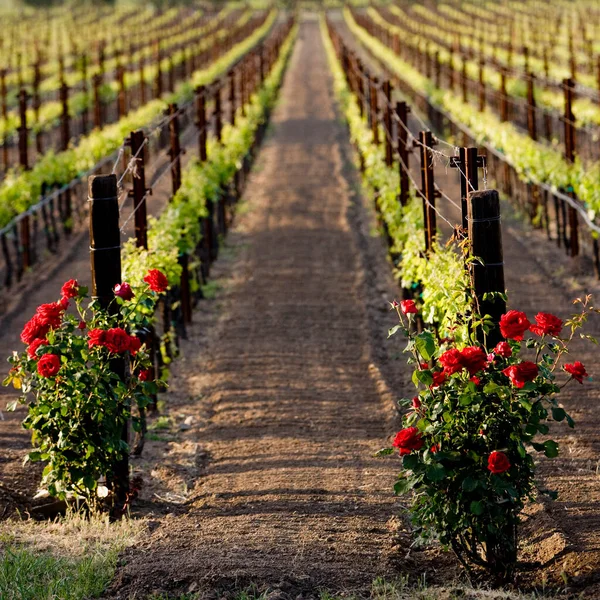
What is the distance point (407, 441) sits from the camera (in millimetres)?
4559

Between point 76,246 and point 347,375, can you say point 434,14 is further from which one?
point 347,375

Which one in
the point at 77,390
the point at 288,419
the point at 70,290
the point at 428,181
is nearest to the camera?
the point at 77,390

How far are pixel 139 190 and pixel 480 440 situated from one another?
400cm

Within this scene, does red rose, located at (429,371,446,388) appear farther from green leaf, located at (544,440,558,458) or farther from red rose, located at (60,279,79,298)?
red rose, located at (60,279,79,298)

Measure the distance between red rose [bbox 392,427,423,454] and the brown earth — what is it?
0.61 meters

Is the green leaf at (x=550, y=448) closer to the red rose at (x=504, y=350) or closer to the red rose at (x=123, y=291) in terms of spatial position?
the red rose at (x=504, y=350)

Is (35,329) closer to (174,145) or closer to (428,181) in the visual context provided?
(428,181)

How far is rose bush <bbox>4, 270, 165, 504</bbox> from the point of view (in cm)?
548

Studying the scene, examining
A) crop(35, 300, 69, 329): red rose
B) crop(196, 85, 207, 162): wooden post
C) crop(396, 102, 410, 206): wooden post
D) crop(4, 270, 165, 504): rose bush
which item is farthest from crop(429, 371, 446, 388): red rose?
crop(196, 85, 207, 162): wooden post

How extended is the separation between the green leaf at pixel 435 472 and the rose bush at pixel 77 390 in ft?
5.54

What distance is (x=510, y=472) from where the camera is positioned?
4602mm

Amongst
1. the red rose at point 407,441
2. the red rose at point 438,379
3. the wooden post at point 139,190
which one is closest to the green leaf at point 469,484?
the red rose at point 407,441

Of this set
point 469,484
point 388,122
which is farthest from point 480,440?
point 388,122

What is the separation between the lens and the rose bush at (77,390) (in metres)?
5.48
